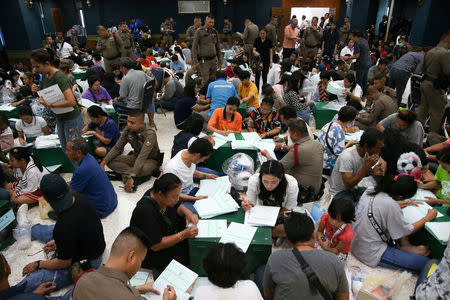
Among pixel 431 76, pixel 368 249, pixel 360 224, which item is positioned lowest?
pixel 368 249

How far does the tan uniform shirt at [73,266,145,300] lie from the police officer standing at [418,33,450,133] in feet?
17.6

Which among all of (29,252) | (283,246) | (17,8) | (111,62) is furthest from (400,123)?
(17,8)

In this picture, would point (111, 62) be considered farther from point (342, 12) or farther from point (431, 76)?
point (342, 12)

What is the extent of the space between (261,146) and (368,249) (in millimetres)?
1700

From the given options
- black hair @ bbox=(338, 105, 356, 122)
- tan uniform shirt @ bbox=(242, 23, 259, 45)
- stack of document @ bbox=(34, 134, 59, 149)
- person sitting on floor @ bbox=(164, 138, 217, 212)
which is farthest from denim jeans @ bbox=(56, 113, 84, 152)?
tan uniform shirt @ bbox=(242, 23, 259, 45)

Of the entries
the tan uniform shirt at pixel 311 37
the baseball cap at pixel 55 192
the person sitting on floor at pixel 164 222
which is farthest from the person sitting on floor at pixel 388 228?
the tan uniform shirt at pixel 311 37

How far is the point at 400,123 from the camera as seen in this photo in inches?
145

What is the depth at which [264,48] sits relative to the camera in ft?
25.1

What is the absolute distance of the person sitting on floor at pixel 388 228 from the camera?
2.46 meters

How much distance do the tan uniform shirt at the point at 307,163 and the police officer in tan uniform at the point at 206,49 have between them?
387 centimetres

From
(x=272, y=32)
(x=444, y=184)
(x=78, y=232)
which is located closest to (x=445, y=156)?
(x=444, y=184)

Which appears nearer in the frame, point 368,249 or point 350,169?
point 368,249

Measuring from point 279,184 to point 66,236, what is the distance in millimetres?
1752

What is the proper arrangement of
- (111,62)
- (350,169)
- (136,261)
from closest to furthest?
1. (136,261)
2. (350,169)
3. (111,62)
